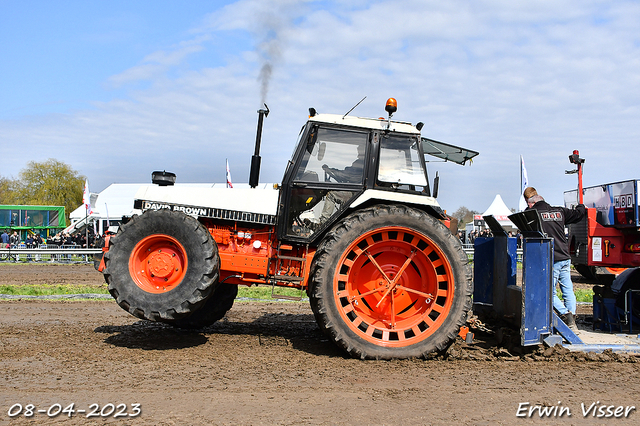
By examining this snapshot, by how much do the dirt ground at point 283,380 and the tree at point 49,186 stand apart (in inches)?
1963

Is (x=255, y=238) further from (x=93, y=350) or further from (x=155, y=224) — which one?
(x=93, y=350)

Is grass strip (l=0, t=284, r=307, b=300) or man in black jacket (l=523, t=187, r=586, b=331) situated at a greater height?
man in black jacket (l=523, t=187, r=586, b=331)

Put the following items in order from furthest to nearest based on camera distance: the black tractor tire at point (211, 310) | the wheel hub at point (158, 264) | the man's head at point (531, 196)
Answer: the black tractor tire at point (211, 310) → the man's head at point (531, 196) → the wheel hub at point (158, 264)

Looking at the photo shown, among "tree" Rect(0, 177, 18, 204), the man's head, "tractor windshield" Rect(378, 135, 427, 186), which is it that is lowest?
the man's head

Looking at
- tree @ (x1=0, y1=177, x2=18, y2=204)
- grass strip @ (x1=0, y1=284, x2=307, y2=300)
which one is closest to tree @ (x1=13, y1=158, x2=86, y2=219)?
tree @ (x1=0, y1=177, x2=18, y2=204)

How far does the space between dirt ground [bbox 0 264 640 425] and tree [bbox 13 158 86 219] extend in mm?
49870

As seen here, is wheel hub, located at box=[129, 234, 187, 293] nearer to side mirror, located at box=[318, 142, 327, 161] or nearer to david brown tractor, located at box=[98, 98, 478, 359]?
david brown tractor, located at box=[98, 98, 478, 359]

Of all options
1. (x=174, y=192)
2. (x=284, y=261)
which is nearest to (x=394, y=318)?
(x=284, y=261)

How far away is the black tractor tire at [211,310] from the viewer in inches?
233

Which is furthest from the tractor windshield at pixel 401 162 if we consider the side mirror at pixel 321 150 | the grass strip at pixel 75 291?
the grass strip at pixel 75 291

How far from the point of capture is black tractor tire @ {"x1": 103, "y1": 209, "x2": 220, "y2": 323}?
15.3 feet

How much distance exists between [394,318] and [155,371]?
2.29 m

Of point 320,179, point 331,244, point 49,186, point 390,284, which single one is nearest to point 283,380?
point 331,244

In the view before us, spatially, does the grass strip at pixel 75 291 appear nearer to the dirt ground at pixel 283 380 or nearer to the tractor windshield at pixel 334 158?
the dirt ground at pixel 283 380
